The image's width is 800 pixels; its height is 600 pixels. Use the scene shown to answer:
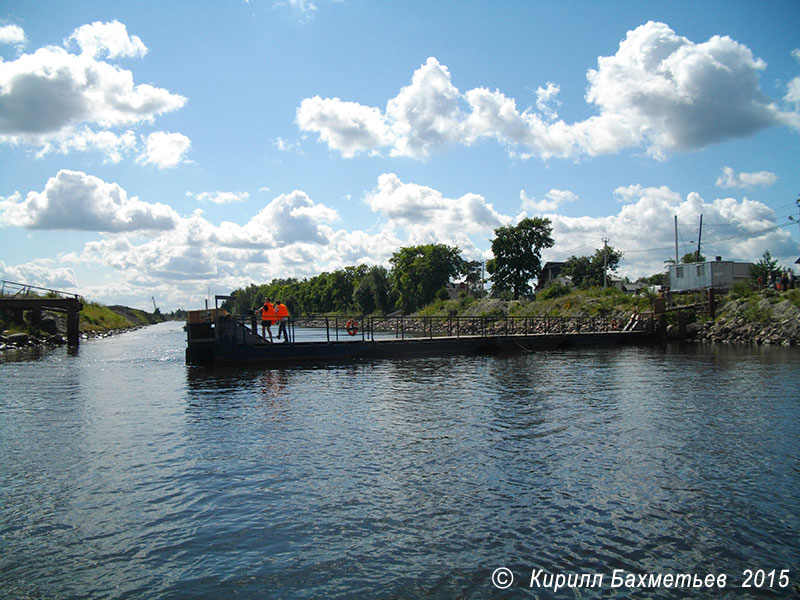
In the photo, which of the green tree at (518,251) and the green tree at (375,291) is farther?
the green tree at (375,291)

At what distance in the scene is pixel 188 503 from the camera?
31.7 feet

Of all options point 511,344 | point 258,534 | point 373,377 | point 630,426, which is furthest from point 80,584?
point 511,344

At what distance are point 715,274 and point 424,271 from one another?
5983 cm

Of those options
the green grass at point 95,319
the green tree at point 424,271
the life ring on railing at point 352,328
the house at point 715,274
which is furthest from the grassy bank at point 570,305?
the green grass at point 95,319

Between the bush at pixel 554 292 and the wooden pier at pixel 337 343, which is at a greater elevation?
the bush at pixel 554 292

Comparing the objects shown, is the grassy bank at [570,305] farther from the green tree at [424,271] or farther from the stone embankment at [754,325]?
the green tree at [424,271]

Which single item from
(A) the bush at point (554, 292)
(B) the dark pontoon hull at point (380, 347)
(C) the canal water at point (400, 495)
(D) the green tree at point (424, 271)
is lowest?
(C) the canal water at point (400, 495)

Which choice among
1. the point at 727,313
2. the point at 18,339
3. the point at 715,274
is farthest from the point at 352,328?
the point at 715,274

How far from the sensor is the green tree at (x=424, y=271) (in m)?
110

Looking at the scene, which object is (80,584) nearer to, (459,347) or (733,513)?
(733,513)

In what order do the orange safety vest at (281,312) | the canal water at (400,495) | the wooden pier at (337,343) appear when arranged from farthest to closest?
the orange safety vest at (281,312)
the wooden pier at (337,343)
the canal water at (400,495)

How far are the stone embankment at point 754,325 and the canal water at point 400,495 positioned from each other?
2640cm

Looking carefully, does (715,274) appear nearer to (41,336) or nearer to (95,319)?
(41,336)

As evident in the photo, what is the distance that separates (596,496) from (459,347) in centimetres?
3072
